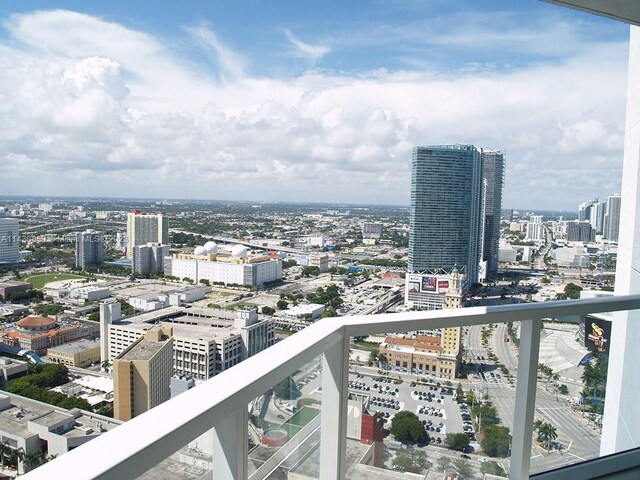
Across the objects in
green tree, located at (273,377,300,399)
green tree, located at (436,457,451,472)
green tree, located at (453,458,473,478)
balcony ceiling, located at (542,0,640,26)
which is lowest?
green tree, located at (453,458,473,478)

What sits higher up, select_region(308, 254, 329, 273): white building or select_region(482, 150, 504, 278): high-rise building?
select_region(482, 150, 504, 278): high-rise building

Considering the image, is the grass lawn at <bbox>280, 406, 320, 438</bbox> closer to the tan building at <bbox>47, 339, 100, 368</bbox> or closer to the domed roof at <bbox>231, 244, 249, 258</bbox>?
the tan building at <bbox>47, 339, 100, 368</bbox>

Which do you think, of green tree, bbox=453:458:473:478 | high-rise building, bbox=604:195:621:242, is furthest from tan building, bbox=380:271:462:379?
high-rise building, bbox=604:195:621:242

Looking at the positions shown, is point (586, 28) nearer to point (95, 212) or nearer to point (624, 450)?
point (624, 450)

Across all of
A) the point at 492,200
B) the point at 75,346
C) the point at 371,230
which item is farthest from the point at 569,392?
the point at 371,230

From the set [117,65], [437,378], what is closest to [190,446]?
[437,378]
